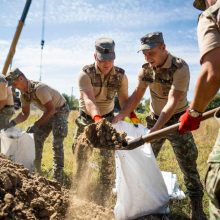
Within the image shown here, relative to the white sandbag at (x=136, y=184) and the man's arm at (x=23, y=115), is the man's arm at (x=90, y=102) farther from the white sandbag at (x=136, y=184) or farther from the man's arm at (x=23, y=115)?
the man's arm at (x=23, y=115)

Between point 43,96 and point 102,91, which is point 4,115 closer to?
point 43,96

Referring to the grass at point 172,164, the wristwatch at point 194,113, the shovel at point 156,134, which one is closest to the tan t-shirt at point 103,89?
the grass at point 172,164

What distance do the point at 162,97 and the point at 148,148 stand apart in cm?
91

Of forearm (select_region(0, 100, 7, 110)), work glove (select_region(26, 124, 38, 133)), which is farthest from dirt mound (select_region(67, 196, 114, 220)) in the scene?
forearm (select_region(0, 100, 7, 110))

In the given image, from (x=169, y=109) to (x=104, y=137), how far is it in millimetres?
878

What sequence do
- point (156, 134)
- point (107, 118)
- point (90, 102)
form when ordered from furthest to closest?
point (107, 118) → point (90, 102) → point (156, 134)

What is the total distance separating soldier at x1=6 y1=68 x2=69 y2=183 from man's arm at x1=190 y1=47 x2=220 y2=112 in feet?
12.5

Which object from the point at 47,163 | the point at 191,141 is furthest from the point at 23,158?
the point at 191,141

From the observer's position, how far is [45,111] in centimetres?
602

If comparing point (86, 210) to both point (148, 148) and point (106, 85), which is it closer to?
point (148, 148)

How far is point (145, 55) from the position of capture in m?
4.45

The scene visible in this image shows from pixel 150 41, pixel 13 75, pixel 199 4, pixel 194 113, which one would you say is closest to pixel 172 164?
pixel 13 75

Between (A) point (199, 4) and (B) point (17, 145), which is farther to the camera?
(B) point (17, 145)

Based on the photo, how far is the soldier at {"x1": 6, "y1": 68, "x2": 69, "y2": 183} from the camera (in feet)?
19.5
